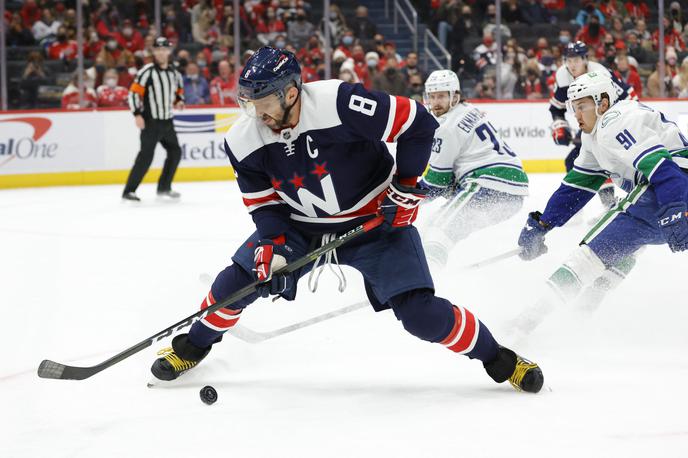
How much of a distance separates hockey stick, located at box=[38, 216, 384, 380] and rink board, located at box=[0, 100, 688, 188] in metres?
6.42

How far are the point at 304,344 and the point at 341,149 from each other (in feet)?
3.23

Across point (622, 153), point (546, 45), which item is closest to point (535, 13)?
point (546, 45)

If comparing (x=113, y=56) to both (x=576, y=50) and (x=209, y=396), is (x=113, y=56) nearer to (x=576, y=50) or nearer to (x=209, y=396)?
(x=576, y=50)

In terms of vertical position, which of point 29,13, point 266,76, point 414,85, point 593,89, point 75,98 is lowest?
point 75,98

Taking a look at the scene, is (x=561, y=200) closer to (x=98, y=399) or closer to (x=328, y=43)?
(x=98, y=399)

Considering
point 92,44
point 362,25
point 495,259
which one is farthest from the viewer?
point 362,25

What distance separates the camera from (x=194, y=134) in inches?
366

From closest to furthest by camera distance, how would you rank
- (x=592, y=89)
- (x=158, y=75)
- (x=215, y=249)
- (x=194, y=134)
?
(x=592, y=89) → (x=215, y=249) → (x=158, y=75) → (x=194, y=134)

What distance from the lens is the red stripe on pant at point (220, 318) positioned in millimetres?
2902

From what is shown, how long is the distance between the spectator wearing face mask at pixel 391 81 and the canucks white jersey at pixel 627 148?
6.30m

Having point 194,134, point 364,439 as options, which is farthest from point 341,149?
point 194,134

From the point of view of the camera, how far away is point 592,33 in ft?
33.8

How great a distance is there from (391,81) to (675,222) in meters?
6.93

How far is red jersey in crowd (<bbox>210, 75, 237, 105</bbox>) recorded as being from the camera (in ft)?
30.9
